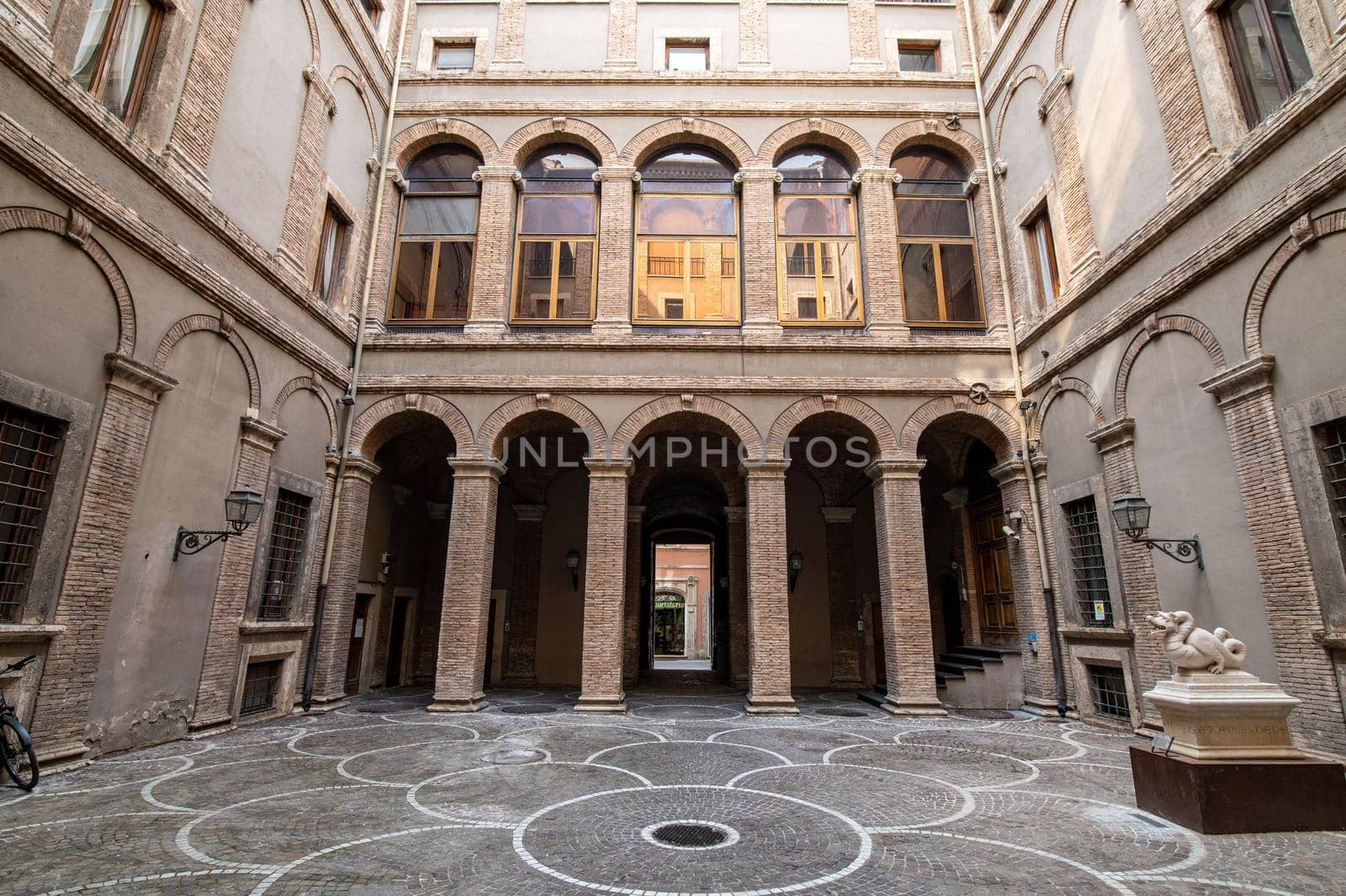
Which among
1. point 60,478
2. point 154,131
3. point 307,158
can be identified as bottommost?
point 60,478

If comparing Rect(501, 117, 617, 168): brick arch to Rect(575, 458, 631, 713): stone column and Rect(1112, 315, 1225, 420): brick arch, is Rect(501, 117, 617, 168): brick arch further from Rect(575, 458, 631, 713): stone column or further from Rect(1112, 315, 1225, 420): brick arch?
Rect(1112, 315, 1225, 420): brick arch

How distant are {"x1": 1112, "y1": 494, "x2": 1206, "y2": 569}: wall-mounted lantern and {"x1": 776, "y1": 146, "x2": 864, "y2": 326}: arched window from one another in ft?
19.2

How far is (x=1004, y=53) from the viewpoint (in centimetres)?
1298

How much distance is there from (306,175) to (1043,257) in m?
12.8

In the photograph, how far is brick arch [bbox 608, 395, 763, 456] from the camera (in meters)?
11.9

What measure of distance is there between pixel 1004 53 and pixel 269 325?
14.1 m

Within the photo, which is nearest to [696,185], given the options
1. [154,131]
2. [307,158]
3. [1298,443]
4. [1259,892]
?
[307,158]

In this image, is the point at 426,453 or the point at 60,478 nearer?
the point at 60,478

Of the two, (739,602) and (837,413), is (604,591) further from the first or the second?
(837,413)

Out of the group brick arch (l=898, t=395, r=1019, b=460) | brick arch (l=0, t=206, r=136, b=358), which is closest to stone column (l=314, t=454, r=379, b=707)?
brick arch (l=0, t=206, r=136, b=358)

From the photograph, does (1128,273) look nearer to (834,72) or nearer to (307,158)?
(834,72)

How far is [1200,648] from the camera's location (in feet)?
17.8

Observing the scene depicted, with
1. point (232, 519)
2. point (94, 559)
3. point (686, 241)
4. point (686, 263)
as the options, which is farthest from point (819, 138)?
point (94, 559)

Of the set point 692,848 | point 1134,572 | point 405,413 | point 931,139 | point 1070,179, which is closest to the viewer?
point 692,848
